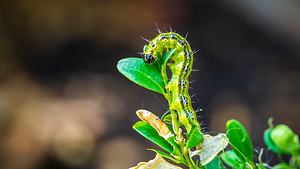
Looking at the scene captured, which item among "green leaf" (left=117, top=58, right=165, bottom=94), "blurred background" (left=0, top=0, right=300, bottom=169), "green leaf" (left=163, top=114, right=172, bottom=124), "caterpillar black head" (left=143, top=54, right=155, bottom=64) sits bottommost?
"green leaf" (left=163, top=114, right=172, bottom=124)

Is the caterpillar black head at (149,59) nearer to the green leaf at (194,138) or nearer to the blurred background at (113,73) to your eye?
the green leaf at (194,138)

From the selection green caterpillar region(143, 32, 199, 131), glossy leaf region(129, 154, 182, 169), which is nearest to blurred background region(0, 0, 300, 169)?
green caterpillar region(143, 32, 199, 131)

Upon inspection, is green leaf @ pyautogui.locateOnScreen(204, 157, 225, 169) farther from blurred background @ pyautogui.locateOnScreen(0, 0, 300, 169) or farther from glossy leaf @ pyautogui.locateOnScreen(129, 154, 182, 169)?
blurred background @ pyautogui.locateOnScreen(0, 0, 300, 169)

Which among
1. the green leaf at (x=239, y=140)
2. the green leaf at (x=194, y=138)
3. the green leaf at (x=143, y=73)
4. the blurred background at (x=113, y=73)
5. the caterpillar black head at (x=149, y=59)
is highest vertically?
the blurred background at (x=113, y=73)

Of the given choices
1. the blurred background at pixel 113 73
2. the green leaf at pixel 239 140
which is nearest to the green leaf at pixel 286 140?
the green leaf at pixel 239 140

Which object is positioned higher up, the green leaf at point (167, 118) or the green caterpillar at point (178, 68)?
the green caterpillar at point (178, 68)

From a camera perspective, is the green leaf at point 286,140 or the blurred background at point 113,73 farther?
the blurred background at point 113,73
